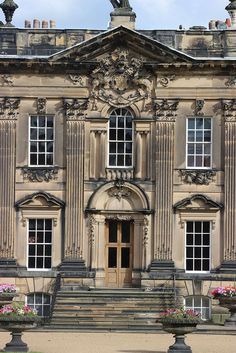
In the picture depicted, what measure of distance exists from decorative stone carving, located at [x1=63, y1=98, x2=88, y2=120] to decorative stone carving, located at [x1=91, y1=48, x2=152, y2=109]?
417 mm

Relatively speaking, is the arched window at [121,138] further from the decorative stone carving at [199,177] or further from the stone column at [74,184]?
the decorative stone carving at [199,177]

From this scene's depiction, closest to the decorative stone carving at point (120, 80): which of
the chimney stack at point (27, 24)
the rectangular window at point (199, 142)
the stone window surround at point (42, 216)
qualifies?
the rectangular window at point (199, 142)

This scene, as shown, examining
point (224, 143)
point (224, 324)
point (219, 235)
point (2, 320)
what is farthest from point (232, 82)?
point (2, 320)

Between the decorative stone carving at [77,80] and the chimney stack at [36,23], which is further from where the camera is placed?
the chimney stack at [36,23]

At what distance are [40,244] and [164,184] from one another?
5037mm

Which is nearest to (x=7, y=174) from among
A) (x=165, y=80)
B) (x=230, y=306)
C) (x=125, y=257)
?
(x=125, y=257)

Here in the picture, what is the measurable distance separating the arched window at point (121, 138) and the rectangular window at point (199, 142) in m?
2.16

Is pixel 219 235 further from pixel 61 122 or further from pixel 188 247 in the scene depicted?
pixel 61 122

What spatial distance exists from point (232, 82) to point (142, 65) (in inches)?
132

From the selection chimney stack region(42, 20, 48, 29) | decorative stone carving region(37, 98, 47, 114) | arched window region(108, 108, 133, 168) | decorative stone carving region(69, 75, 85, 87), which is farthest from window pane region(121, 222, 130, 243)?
chimney stack region(42, 20, 48, 29)

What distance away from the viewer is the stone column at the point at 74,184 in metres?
51.8

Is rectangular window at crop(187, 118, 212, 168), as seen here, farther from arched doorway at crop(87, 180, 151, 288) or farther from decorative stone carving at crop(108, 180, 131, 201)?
decorative stone carving at crop(108, 180, 131, 201)

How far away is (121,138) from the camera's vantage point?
52.3 m

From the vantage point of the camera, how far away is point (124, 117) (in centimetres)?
5225
